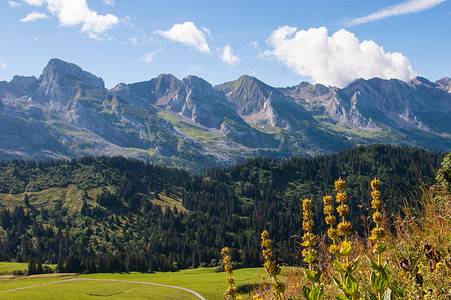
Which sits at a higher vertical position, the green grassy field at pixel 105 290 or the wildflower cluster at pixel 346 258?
the wildflower cluster at pixel 346 258

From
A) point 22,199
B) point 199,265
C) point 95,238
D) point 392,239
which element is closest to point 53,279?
point 199,265

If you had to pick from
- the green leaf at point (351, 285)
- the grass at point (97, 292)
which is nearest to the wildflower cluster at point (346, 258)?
the green leaf at point (351, 285)

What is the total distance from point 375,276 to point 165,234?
163324mm

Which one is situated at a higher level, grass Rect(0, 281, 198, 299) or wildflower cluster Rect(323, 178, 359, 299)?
wildflower cluster Rect(323, 178, 359, 299)

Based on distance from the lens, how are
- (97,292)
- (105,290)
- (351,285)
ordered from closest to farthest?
(351,285) < (97,292) < (105,290)

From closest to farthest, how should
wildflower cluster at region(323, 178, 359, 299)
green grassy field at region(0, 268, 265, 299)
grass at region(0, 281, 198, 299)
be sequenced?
1. wildflower cluster at region(323, 178, 359, 299)
2. grass at region(0, 281, 198, 299)
3. green grassy field at region(0, 268, 265, 299)

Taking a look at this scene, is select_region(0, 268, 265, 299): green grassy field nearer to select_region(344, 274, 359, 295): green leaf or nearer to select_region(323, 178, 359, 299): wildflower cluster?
select_region(323, 178, 359, 299): wildflower cluster

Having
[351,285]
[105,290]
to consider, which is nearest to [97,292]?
[105,290]

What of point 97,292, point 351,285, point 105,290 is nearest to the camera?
point 351,285

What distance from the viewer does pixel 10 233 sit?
148375 millimetres

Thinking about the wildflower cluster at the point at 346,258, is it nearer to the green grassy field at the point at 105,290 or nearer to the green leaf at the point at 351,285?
the green leaf at the point at 351,285

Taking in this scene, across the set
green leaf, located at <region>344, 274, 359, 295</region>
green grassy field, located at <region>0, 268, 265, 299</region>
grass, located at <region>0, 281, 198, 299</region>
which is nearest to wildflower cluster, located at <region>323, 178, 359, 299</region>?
green leaf, located at <region>344, 274, 359, 295</region>

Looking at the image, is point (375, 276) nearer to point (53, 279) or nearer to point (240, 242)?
point (53, 279)

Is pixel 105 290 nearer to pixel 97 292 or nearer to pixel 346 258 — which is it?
pixel 97 292
